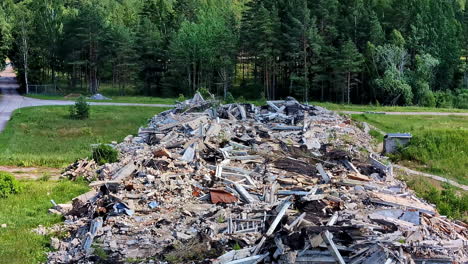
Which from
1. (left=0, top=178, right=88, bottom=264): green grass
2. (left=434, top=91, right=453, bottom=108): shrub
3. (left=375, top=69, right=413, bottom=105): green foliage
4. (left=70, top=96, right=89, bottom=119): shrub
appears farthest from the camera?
(left=434, top=91, right=453, bottom=108): shrub

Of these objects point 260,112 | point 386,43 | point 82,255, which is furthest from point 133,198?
point 386,43

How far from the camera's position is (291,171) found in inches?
604

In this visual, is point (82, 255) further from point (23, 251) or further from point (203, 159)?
point (203, 159)

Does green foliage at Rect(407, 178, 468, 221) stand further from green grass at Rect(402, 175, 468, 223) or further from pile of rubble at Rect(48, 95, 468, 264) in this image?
pile of rubble at Rect(48, 95, 468, 264)

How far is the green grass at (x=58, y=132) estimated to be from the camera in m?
22.3

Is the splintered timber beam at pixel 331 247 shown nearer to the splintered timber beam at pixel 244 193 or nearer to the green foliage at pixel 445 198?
the splintered timber beam at pixel 244 193

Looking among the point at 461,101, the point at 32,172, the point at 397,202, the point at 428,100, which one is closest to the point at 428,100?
the point at 428,100

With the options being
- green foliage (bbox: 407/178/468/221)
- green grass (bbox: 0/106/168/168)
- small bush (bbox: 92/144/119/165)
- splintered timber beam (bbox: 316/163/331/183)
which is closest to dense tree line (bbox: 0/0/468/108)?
green grass (bbox: 0/106/168/168)

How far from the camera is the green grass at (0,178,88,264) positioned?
36.0ft

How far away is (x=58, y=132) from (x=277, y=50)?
25032 millimetres

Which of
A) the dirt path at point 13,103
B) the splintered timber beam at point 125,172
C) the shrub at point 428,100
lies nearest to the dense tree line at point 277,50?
the shrub at point 428,100

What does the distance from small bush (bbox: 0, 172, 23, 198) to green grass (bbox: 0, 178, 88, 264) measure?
0.25m

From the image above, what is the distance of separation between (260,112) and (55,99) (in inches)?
1076

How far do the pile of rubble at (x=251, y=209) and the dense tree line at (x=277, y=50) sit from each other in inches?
1080
